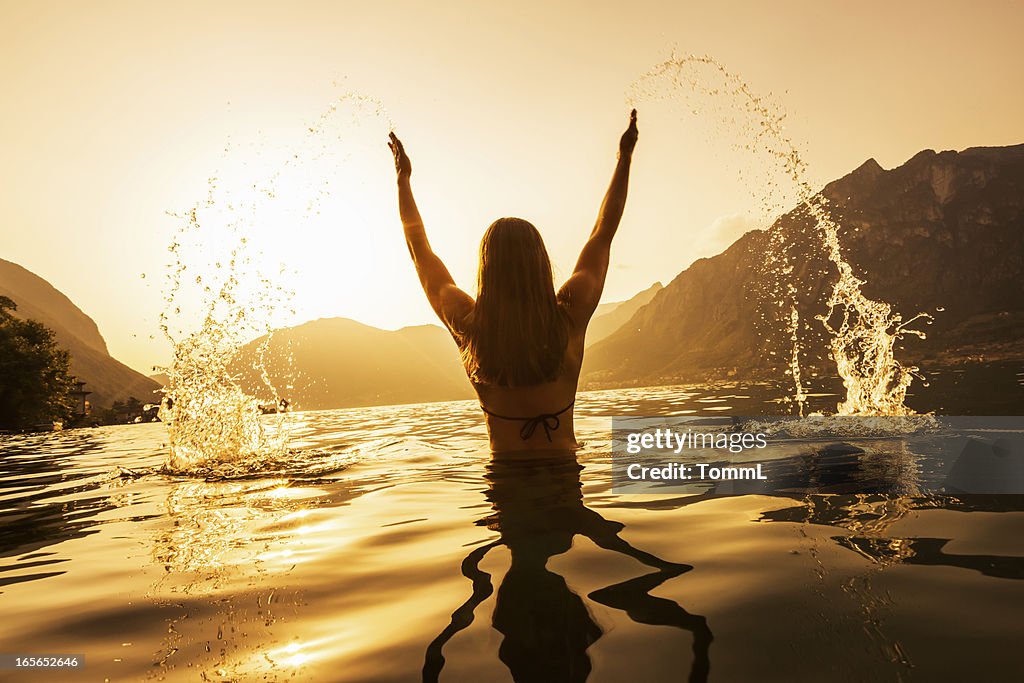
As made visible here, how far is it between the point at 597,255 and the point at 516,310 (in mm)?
1103

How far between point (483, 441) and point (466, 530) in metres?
5.81

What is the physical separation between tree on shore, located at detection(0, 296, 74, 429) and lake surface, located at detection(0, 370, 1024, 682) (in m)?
48.8

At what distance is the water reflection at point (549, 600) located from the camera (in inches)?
78.6

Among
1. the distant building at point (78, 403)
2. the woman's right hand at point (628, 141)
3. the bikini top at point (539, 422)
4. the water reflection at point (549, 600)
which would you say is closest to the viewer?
the water reflection at point (549, 600)

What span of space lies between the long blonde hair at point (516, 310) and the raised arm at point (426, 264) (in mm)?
308

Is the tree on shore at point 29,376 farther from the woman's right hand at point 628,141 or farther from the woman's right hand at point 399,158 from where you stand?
the woman's right hand at point 628,141

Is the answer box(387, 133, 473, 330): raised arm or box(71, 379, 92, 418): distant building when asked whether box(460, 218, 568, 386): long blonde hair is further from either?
box(71, 379, 92, 418): distant building

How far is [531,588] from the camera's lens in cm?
266

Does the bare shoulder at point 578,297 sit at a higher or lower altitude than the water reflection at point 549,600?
higher

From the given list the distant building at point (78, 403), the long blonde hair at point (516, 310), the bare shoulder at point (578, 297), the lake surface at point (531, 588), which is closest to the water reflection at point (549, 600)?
the lake surface at point (531, 588)

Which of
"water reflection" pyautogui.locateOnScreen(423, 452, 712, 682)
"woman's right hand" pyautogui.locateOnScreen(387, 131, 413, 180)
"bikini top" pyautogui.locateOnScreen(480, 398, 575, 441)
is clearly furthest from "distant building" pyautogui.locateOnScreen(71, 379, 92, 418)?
"water reflection" pyautogui.locateOnScreen(423, 452, 712, 682)

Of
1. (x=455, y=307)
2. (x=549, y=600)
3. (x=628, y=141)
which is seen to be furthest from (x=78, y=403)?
(x=549, y=600)

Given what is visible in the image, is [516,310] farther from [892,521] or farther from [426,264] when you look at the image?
[892,521]

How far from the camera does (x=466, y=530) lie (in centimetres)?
389
